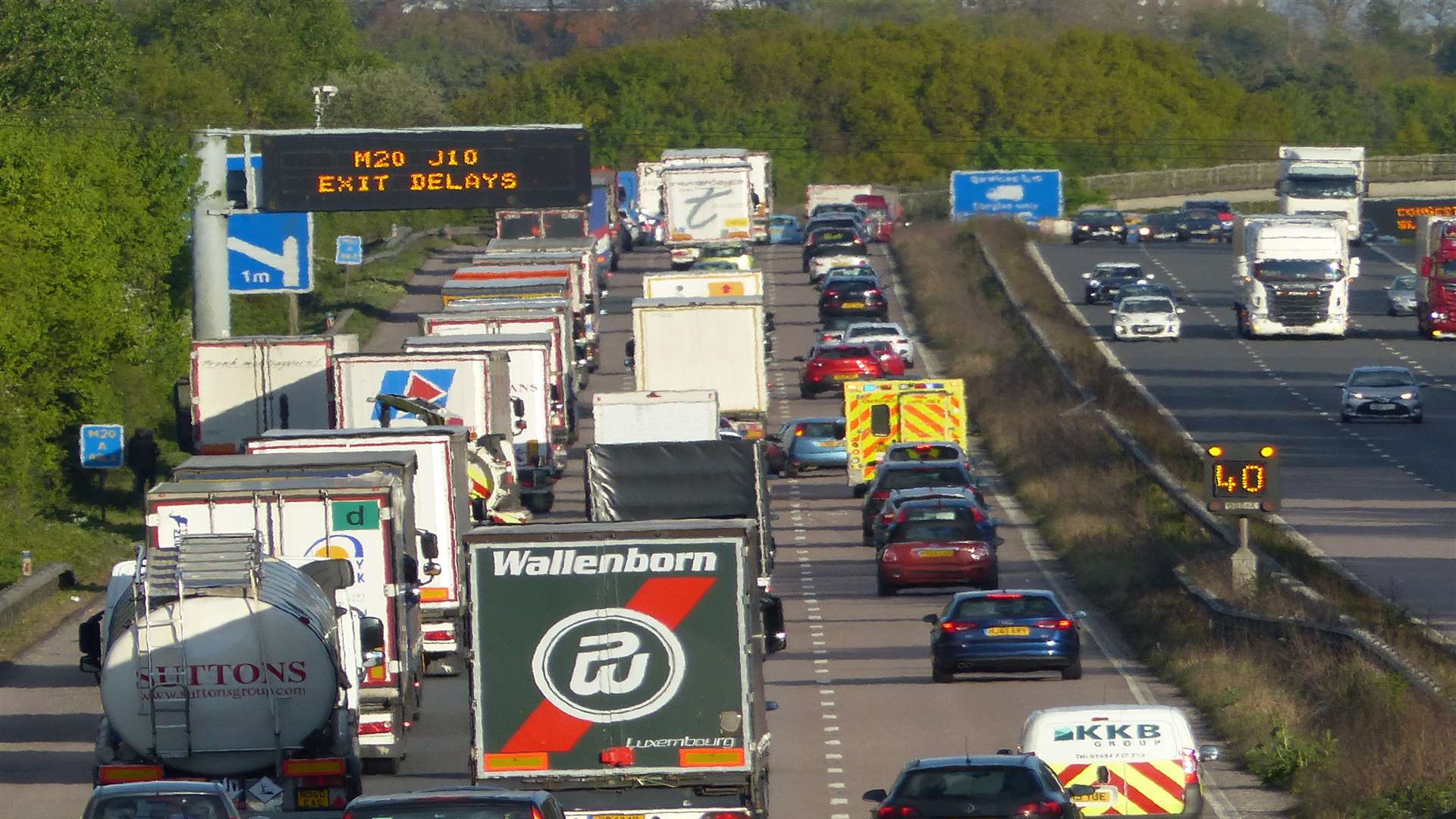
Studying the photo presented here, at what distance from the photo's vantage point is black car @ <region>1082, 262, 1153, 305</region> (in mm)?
79750

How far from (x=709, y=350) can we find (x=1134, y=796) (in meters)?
29.9

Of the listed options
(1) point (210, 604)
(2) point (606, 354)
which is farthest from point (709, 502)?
(2) point (606, 354)

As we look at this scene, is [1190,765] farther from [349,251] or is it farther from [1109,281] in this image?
[1109,281]

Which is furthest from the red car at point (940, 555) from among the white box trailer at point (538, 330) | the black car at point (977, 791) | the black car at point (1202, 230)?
the black car at point (1202, 230)

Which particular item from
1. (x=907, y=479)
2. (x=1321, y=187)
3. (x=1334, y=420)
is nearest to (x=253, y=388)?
(x=907, y=479)

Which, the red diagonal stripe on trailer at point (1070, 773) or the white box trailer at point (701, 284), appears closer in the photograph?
the red diagonal stripe on trailer at point (1070, 773)

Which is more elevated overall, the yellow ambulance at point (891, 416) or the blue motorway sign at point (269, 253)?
the blue motorway sign at point (269, 253)

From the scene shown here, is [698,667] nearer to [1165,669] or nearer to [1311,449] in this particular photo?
[1165,669]

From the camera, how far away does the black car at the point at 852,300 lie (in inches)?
2785

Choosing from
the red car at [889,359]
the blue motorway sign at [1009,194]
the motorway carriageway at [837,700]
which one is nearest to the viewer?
the motorway carriageway at [837,700]

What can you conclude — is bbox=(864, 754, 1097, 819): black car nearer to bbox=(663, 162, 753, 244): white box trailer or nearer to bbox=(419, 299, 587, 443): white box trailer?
bbox=(419, 299, 587, 443): white box trailer

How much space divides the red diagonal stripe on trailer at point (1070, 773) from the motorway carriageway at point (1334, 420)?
11943 mm

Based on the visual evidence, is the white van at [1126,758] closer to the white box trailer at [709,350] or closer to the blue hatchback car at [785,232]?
the white box trailer at [709,350]

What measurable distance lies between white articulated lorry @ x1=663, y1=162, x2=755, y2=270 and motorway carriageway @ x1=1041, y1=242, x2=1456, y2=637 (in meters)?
11.2
